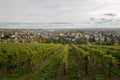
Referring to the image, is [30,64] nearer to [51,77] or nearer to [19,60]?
[19,60]

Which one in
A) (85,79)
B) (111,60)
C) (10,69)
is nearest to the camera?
(85,79)

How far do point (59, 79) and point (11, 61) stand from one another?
880 centimetres

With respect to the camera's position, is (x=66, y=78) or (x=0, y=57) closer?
(x=66, y=78)

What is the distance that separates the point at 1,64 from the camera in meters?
29.2

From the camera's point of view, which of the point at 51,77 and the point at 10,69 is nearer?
the point at 51,77

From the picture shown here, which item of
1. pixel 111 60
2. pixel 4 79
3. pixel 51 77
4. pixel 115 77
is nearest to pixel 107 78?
pixel 115 77

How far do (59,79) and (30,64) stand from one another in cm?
916

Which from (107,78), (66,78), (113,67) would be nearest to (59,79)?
(66,78)

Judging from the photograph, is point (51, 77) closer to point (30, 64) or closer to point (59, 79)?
point (59, 79)

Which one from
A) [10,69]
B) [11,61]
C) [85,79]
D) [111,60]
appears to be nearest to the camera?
[85,79]

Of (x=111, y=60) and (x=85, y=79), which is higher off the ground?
(x=111, y=60)

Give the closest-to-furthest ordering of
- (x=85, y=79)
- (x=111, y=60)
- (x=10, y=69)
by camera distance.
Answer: (x=85, y=79) < (x=111, y=60) < (x=10, y=69)

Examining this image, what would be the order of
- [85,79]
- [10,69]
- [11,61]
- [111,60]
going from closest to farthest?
1. [85,79]
2. [111,60]
3. [11,61]
4. [10,69]

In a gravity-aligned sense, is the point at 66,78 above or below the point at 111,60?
below
